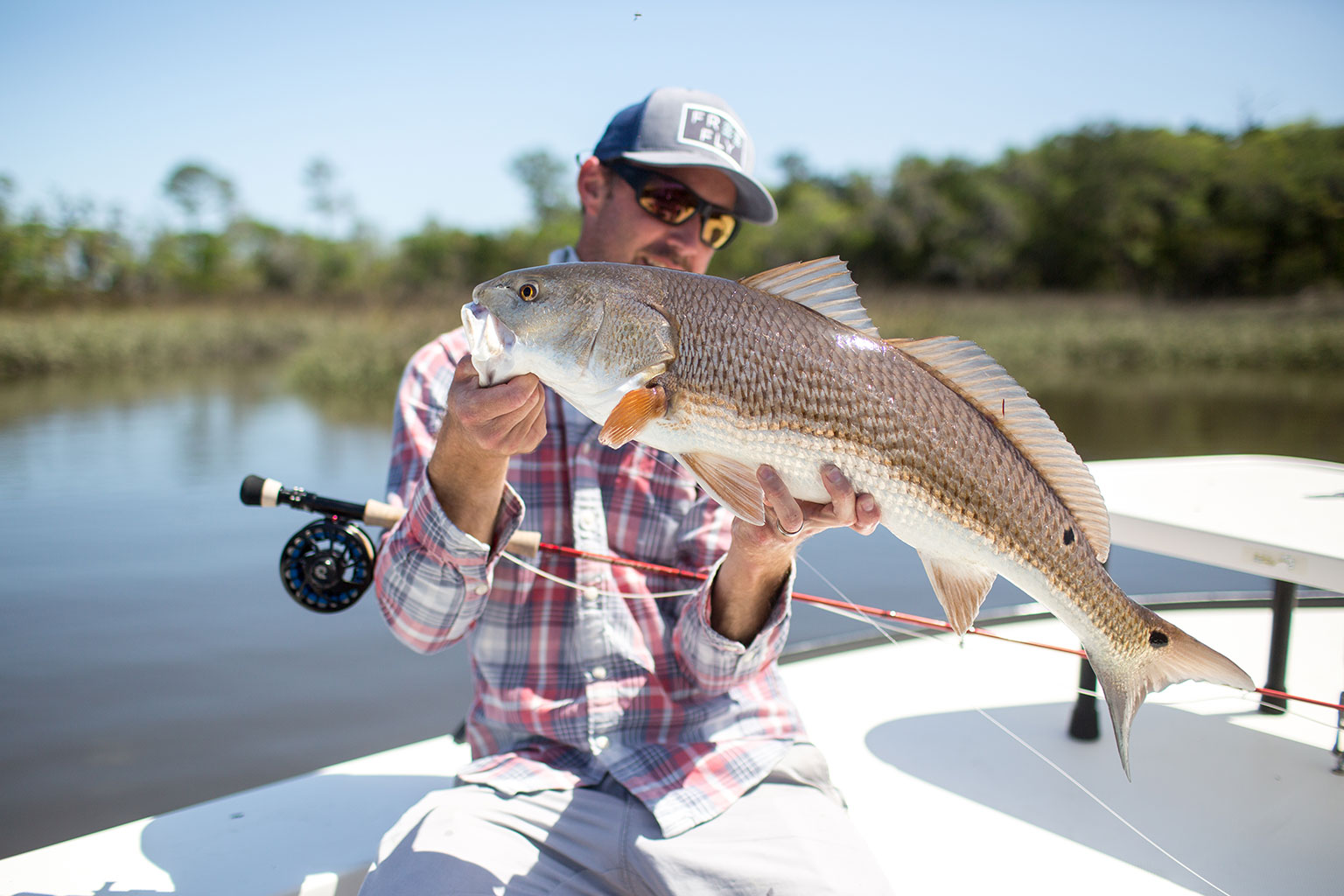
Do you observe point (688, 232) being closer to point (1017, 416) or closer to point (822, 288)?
point (822, 288)

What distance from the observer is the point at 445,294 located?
67.5 ft

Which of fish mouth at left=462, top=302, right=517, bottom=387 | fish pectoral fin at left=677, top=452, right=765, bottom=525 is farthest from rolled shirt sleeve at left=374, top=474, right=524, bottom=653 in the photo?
fish pectoral fin at left=677, top=452, right=765, bottom=525

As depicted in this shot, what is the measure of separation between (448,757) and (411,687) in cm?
311

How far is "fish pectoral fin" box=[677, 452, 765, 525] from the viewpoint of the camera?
63.7 inches

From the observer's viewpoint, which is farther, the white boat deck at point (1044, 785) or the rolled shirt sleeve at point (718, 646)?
the white boat deck at point (1044, 785)

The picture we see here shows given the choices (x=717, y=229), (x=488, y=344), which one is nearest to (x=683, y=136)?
(x=717, y=229)

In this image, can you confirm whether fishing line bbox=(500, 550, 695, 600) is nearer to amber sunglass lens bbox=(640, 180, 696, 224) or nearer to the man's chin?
the man's chin

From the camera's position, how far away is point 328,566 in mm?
2369

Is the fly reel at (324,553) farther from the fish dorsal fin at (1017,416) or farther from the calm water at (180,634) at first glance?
the calm water at (180,634)

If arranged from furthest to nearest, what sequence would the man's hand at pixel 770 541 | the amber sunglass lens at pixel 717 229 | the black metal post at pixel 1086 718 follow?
1. the black metal post at pixel 1086 718
2. the amber sunglass lens at pixel 717 229
3. the man's hand at pixel 770 541

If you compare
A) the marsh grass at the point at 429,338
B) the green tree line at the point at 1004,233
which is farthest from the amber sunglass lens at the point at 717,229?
the green tree line at the point at 1004,233

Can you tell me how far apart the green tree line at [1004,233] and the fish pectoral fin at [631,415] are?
88.6ft

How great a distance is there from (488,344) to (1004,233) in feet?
163

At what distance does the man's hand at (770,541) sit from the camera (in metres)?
1.67
